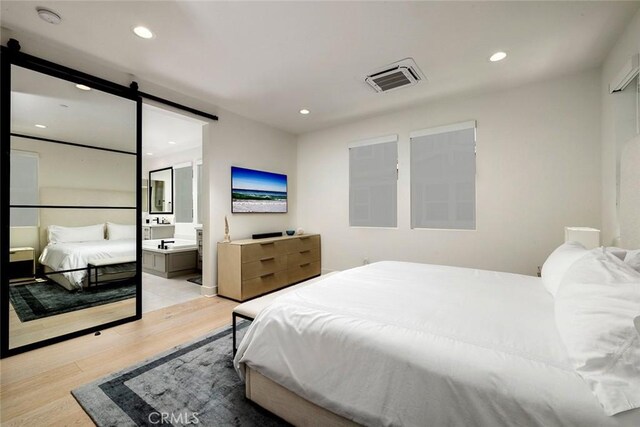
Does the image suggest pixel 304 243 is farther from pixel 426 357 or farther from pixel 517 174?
pixel 426 357

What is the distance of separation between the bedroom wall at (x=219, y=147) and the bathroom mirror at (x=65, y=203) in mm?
158

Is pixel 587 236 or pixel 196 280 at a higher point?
pixel 587 236

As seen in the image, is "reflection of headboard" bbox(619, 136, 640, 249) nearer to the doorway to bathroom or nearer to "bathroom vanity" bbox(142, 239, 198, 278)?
the doorway to bathroom

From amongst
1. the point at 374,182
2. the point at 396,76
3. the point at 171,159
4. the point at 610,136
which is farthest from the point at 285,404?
the point at 171,159

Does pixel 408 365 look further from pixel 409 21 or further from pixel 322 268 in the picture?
pixel 322 268

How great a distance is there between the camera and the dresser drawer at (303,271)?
14.0ft

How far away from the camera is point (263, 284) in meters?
3.76

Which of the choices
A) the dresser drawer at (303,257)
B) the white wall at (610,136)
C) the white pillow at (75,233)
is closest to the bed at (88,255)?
the white pillow at (75,233)

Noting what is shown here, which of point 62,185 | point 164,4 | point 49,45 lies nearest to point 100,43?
point 49,45

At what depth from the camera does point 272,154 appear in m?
4.66

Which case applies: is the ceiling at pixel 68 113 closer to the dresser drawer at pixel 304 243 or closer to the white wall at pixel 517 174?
the dresser drawer at pixel 304 243

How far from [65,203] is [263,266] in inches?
88.2

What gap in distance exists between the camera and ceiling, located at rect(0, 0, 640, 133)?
1946 mm

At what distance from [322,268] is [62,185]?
3.70 metres
